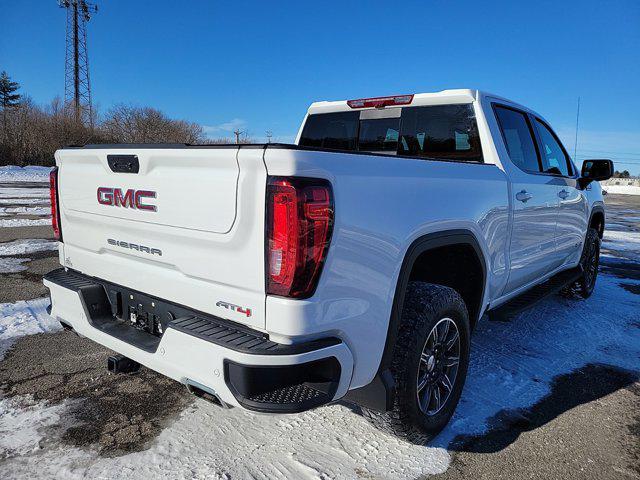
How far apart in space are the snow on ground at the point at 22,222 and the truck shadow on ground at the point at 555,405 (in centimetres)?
916

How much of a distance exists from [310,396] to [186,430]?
42.9 inches

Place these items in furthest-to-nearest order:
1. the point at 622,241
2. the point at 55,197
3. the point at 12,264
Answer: the point at 622,241, the point at 12,264, the point at 55,197

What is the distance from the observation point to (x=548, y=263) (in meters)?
4.39

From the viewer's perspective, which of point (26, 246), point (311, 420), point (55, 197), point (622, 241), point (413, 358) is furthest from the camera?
point (622, 241)

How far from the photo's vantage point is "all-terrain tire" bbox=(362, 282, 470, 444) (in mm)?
2379

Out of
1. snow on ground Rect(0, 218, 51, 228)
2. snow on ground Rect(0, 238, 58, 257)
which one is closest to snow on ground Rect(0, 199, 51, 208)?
snow on ground Rect(0, 218, 51, 228)

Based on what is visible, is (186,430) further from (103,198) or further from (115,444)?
(103,198)

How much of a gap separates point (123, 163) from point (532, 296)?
134 inches

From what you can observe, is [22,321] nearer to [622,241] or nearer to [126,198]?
[126,198]

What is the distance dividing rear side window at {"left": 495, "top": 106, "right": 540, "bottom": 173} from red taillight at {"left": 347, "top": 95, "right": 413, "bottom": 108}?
71cm

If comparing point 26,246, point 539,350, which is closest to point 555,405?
point 539,350

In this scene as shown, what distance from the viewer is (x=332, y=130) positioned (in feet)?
14.6

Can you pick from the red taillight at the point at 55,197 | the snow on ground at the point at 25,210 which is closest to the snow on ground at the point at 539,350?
the red taillight at the point at 55,197

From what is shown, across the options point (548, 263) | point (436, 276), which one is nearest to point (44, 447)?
point (436, 276)
